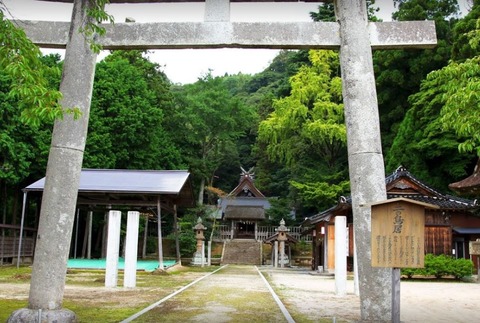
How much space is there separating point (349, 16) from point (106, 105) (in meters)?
24.7

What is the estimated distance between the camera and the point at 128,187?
18.8m

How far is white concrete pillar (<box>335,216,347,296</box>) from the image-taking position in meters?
11.9

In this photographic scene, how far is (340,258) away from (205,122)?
98.4 feet

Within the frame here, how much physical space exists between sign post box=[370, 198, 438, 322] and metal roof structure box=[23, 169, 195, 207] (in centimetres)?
1329

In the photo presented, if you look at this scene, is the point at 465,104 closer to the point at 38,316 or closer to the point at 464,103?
the point at 464,103

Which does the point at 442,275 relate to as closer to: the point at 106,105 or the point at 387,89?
the point at 387,89

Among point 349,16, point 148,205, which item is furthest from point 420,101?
point 349,16

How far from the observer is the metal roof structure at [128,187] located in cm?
1848

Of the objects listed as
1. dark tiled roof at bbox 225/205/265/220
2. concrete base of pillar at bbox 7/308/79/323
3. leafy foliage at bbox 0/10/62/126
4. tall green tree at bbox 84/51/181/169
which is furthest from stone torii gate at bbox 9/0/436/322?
dark tiled roof at bbox 225/205/265/220

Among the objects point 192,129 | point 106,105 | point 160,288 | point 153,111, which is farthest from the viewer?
point 192,129

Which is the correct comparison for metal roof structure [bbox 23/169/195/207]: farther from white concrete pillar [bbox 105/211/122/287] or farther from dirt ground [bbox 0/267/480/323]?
dirt ground [bbox 0/267/480/323]

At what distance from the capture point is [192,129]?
40.6 meters

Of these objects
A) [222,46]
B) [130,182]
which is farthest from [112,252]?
[222,46]

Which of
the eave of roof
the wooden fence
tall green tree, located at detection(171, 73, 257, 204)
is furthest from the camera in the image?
tall green tree, located at detection(171, 73, 257, 204)
